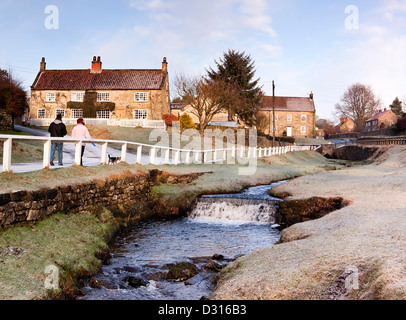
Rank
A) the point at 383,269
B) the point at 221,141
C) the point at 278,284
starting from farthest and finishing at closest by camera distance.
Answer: the point at 221,141 → the point at 278,284 → the point at 383,269

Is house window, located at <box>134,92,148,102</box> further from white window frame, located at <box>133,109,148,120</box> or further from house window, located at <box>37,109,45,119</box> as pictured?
house window, located at <box>37,109,45,119</box>

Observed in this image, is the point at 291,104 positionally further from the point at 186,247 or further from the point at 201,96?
the point at 186,247

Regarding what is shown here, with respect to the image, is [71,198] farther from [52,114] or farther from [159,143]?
[52,114]

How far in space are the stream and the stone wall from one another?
0.99 metres

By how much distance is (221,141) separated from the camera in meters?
40.8

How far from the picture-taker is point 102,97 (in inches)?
1869

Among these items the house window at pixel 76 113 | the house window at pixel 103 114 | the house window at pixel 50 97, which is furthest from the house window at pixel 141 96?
the house window at pixel 50 97

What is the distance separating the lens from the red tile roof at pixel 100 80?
4747 centimetres

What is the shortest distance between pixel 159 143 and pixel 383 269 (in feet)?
103

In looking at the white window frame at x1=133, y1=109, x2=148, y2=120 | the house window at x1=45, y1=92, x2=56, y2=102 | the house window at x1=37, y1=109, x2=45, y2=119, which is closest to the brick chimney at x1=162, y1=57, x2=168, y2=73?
the white window frame at x1=133, y1=109, x2=148, y2=120

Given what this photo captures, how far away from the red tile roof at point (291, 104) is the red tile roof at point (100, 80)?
38.4 meters
